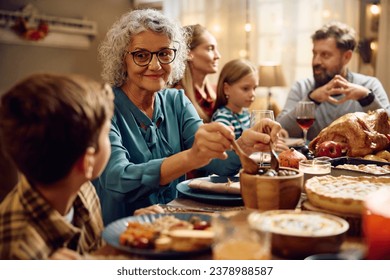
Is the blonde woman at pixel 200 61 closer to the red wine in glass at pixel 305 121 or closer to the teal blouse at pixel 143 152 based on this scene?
the red wine in glass at pixel 305 121

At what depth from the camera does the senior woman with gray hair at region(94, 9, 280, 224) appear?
5.06 feet

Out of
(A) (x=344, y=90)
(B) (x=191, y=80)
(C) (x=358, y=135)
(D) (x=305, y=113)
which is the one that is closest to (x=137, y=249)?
(C) (x=358, y=135)

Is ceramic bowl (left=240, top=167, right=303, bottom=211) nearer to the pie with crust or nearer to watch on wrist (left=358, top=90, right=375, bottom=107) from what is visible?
the pie with crust

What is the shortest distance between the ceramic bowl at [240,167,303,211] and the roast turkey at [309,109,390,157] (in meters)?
0.81

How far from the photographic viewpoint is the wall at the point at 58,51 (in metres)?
4.73

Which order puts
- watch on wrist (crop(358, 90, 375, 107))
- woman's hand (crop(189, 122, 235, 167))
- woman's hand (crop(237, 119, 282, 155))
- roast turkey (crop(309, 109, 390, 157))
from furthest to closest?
watch on wrist (crop(358, 90, 375, 107)), roast turkey (crop(309, 109, 390, 157)), woman's hand (crop(237, 119, 282, 155)), woman's hand (crop(189, 122, 235, 167))

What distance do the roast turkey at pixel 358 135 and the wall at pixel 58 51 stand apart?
3133 millimetres

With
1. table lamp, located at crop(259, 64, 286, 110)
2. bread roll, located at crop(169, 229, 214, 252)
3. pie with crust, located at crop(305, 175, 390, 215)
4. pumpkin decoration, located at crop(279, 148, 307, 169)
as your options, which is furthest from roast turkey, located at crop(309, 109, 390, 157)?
table lamp, located at crop(259, 64, 286, 110)

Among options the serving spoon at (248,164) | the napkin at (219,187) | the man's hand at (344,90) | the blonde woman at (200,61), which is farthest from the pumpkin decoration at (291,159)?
the blonde woman at (200,61)

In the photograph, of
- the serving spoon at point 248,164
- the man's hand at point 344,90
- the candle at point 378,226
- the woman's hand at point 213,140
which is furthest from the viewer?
the man's hand at point 344,90

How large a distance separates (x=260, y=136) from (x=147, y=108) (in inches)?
19.4

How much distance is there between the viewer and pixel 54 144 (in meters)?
0.79

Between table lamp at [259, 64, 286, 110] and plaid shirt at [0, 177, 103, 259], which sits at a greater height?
table lamp at [259, 64, 286, 110]
